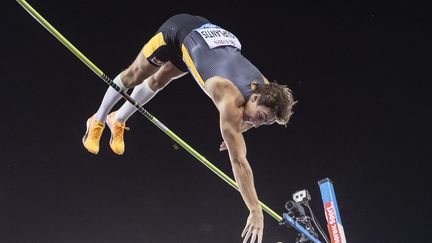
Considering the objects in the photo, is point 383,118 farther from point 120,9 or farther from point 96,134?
point 96,134

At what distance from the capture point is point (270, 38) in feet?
21.1

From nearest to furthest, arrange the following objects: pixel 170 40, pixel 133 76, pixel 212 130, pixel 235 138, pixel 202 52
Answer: pixel 235 138 → pixel 202 52 → pixel 170 40 → pixel 133 76 → pixel 212 130

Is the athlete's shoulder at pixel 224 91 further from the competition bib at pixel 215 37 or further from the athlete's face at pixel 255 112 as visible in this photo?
the competition bib at pixel 215 37

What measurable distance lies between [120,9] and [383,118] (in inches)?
A: 145

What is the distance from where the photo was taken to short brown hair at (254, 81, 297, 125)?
9.51ft

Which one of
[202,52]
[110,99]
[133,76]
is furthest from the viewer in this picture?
[110,99]

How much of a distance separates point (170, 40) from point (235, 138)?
3.10ft

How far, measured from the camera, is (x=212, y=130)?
6953 mm

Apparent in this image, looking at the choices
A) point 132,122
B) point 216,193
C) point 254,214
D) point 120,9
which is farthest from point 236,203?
point 254,214

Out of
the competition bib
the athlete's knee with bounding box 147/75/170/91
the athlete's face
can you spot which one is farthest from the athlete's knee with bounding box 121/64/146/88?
the athlete's face

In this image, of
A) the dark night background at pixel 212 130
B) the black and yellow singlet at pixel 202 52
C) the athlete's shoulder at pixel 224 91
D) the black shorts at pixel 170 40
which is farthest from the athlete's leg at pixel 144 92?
the dark night background at pixel 212 130

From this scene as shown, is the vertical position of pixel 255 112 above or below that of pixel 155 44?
below

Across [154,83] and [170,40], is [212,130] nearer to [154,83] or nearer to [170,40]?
[154,83]

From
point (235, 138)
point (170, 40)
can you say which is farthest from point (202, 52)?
point (235, 138)
